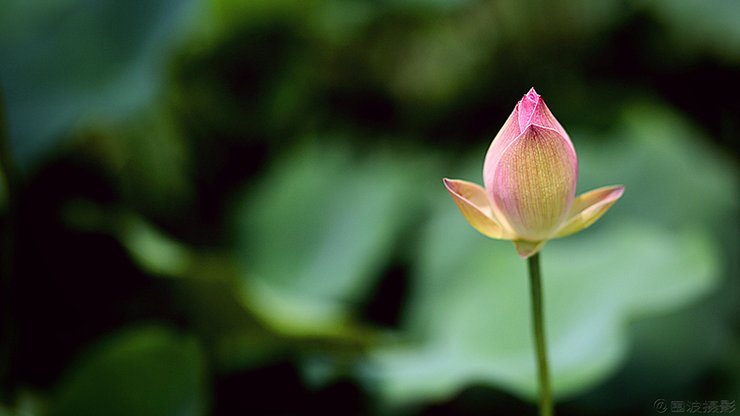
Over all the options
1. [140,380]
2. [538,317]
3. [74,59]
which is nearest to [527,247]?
[538,317]

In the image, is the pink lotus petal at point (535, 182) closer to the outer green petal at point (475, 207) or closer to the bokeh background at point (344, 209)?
the outer green petal at point (475, 207)

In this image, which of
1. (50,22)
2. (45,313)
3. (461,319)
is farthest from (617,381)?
(50,22)

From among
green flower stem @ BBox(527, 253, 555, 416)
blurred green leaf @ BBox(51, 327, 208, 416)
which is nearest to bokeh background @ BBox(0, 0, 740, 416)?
blurred green leaf @ BBox(51, 327, 208, 416)

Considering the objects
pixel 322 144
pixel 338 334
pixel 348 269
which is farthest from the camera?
pixel 322 144

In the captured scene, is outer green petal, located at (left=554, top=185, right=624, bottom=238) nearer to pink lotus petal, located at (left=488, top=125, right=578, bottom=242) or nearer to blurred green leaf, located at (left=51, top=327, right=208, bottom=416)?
pink lotus petal, located at (left=488, top=125, right=578, bottom=242)

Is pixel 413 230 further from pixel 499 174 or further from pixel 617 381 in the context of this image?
pixel 499 174

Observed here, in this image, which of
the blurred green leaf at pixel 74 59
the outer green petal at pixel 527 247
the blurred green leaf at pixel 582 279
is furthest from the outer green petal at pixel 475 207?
the blurred green leaf at pixel 74 59
